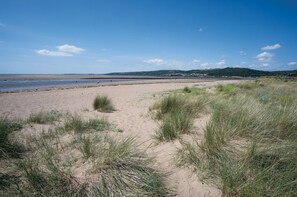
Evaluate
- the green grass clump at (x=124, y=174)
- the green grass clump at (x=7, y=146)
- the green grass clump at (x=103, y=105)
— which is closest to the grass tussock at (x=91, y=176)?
the green grass clump at (x=124, y=174)

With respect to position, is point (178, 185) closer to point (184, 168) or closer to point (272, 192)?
point (184, 168)

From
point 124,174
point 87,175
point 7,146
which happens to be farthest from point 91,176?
point 7,146

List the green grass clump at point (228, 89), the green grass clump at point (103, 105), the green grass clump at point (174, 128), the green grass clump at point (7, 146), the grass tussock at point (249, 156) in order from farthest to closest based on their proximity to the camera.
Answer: the green grass clump at point (228, 89)
the green grass clump at point (103, 105)
the green grass clump at point (174, 128)
the green grass clump at point (7, 146)
the grass tussock at point (249, 156)

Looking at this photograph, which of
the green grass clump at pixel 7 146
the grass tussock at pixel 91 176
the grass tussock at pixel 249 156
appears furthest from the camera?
the green grass clump at pixel 7 146

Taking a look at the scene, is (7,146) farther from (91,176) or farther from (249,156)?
(249,156)

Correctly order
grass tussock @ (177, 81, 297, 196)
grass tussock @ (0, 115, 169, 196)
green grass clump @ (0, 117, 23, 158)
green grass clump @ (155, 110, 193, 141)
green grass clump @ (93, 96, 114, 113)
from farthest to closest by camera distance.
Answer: green grass clump @ (93, 96, 114, 113), green grass clump @ (155, 110, 193, 141), green grass clump @ (0, 117, 23, 158), grass tussock @ (0, 115, 169, 196), grass tussock @ (177, 81, 297, 196)

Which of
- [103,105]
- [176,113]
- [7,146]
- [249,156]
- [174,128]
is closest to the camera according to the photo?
[249,156]

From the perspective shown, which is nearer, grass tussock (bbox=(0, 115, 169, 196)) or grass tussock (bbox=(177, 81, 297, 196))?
grass tussock (bbox=(177, 81, 297, 196))

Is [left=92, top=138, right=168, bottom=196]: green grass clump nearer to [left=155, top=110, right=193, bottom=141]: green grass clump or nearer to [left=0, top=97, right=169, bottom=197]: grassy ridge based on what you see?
[left=0, top=97, right=169, bottom=197]: grassy ridge

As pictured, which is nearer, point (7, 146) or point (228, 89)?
point (7, 146)

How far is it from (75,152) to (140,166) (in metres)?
1.40

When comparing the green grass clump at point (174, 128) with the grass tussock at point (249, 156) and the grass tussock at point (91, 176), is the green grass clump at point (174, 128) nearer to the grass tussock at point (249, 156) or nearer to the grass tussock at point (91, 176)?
the grass tussock at point (249, 156)

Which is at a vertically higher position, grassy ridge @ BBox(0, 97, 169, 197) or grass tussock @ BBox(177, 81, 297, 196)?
grass tussock @ BBox(177, 81, 297, 196)

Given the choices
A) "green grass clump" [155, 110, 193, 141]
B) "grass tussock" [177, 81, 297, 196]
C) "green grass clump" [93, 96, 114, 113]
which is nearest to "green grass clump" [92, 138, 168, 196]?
"grass tussock" [177, 81, 297, 196]
